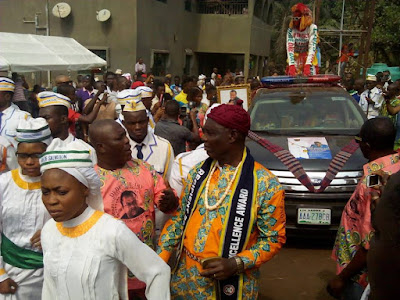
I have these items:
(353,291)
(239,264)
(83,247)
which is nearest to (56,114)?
(83,247)

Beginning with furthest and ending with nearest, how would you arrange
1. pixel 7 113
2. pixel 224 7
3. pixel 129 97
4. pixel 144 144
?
pixel 224 7 → pixel 7 113 → pixel 129 97 → pixel 144 144

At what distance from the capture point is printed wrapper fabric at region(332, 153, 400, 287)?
2816 millimetres

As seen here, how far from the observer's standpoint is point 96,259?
7.25 ft

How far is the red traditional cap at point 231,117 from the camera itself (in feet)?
8.57

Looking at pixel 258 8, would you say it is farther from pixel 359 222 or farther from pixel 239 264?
pixel 239 264

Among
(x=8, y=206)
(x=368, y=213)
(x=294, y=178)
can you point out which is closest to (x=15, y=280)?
(x=8, y=206)

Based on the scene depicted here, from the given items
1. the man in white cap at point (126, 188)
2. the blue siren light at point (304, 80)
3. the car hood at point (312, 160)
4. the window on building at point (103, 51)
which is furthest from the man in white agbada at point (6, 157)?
the window on building at point (103, 51)

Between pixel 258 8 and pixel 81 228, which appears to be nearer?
pixel 81 228

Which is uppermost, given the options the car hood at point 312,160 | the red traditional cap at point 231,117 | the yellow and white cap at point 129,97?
the red traditional cap at point 231,117

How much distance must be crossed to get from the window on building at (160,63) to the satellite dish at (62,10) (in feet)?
14.4

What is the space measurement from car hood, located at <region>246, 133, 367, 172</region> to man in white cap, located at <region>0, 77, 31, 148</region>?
272cm

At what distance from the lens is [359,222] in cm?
292

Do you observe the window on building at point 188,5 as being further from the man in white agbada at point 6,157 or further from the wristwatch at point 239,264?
the wristwatch at point 239,264

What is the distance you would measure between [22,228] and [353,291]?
6.97 ft
